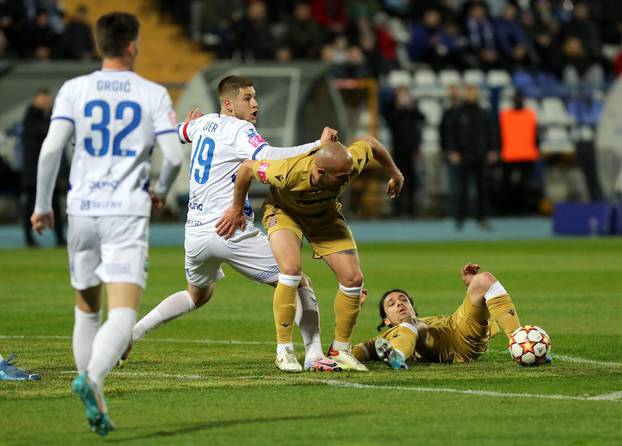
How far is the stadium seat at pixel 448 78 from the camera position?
104 feet

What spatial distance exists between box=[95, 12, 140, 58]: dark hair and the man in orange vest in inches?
813

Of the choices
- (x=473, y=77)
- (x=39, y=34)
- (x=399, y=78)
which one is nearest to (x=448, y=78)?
(x=473, y=77)

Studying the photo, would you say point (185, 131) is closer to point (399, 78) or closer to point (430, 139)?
point (399, 78)

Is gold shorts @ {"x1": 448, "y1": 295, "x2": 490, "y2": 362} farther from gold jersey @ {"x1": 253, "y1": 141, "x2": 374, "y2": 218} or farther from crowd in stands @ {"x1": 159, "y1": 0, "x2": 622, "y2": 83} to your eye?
crowd in stands @ {"x1": 159, "y1": 0, "x2": 622, "y2": 83}

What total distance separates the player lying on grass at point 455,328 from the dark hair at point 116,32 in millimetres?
3144

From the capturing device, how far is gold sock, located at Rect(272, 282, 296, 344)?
9.56 meters

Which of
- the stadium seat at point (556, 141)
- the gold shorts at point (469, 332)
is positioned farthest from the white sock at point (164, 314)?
the stadium seat at point (556, 141)

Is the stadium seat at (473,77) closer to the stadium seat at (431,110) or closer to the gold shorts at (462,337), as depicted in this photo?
the stadium seat at (431,110)

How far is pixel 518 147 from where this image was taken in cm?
2884

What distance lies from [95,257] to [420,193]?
23737 millimetres

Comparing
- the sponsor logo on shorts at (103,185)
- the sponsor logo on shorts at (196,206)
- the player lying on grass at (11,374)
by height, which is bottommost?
the player lying on grass at (11,374)

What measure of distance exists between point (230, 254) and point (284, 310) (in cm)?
53

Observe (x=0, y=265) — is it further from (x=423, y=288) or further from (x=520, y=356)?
(x=520, y=356)

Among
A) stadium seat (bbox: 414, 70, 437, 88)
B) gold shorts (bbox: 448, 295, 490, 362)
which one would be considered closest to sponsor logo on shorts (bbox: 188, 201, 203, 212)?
gold shorts (bbox: 448, 295, 490, 362)
